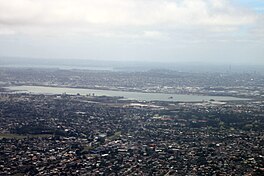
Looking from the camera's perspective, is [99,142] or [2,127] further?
[2,127]

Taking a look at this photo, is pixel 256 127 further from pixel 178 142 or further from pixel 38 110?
pixel 38 110

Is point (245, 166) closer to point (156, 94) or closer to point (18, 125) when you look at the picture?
point (18, 125)

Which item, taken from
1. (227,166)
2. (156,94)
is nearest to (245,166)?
(227,166)

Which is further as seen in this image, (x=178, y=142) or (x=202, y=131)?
(x=202, y=131)

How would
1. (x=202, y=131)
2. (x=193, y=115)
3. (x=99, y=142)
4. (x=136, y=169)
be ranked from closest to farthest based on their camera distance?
1. (x=136, y=169)
2. (x=99, y=142)
3. (x=202, y=131)
4. (x=193, y=115)

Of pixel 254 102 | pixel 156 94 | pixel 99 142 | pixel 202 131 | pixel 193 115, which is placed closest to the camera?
pixel 99 142

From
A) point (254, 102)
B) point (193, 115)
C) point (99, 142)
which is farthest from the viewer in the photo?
point (254, 102)

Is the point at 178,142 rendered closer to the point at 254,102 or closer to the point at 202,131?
the point at 202,131

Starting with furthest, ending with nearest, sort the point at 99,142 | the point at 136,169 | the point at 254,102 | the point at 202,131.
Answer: the point at 254,102
the point at 202,131
the point at 99,142
the point at 136,169

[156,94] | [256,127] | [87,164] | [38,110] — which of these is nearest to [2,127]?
[38,110]
